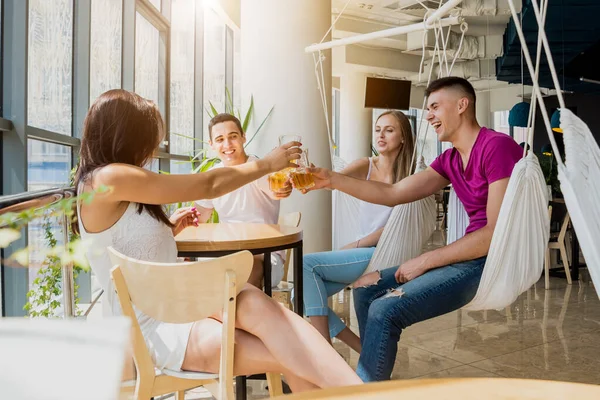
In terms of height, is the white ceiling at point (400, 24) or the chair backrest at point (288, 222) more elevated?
the white ceiling at point (400, 24)

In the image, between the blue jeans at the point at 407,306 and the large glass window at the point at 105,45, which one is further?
the large glass window at the point at 105,45

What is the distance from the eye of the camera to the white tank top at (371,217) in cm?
305

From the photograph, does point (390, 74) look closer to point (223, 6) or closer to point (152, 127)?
point (223, 6)

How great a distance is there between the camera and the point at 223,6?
6777mm

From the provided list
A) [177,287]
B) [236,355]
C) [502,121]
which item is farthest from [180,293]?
[502,121]

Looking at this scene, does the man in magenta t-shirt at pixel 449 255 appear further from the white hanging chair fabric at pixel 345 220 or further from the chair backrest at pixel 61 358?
the chair backrest at pixel 61 358

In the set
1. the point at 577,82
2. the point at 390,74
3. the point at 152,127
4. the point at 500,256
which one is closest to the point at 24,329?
the point at 152,127

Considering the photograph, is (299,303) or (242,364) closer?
(242,364)

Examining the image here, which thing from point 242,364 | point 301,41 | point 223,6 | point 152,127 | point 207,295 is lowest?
point 242,364

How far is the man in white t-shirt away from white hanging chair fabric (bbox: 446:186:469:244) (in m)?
0.86

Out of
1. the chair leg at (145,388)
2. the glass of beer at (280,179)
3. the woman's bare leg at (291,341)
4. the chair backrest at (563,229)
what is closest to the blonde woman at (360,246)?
the glass of beer at (280,179)

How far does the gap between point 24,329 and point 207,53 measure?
7.10 meters

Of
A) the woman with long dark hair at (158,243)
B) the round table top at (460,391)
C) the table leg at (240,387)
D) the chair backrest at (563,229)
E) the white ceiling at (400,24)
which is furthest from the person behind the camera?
the white ceiling at (400,24)

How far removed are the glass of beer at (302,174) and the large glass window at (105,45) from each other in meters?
2.29
